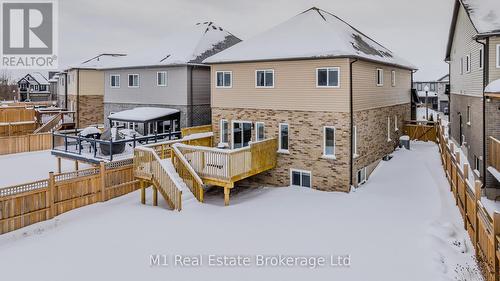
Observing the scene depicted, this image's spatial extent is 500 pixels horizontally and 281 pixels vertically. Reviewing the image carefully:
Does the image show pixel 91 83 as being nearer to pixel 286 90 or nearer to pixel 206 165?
pixel 286 90

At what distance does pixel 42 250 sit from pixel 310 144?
36.6 ft

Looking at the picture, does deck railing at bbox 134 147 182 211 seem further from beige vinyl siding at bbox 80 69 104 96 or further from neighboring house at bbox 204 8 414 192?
beige vinyl siding at bbox 80 69 104 96

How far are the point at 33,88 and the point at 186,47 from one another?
68.4 metres

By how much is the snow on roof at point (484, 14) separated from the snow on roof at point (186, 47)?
49.2ft

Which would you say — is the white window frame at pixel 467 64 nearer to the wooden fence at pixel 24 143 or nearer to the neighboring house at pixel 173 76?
the neighboring house at pixel 173 76

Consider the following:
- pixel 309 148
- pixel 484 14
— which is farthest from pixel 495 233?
pixel 484 14

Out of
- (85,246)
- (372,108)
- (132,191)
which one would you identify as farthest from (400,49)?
(85,246)

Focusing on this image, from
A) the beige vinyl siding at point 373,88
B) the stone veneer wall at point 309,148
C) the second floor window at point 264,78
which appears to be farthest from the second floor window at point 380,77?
the second floor window at point 264,78

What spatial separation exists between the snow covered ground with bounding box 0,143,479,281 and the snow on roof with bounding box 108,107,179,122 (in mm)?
7604

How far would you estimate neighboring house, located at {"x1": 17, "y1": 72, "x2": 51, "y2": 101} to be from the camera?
78.9 metres

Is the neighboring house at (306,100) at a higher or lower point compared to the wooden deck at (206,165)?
higher

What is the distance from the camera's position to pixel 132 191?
18.1m

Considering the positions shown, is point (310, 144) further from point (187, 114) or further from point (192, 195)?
point (187, 114)

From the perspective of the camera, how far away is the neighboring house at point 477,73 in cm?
1586
